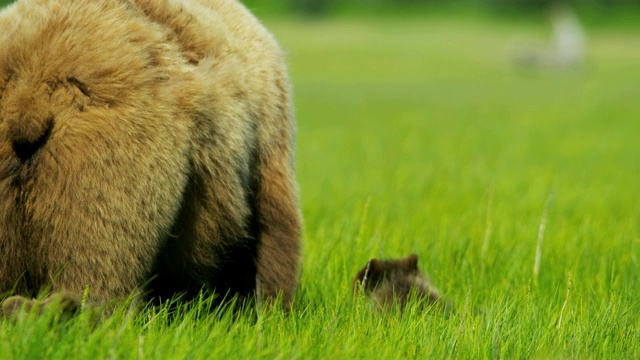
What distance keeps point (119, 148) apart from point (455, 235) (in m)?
2.99

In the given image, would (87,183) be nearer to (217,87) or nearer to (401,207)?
(217,87)

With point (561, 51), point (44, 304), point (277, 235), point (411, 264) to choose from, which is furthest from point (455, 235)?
point (561, 51)

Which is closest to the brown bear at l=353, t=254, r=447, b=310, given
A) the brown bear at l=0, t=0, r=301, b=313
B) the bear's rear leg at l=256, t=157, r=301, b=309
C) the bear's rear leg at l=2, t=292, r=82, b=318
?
the bear's rear leg at l=256, t=157, r=301, b=309

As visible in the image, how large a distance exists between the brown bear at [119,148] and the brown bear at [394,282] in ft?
2.89

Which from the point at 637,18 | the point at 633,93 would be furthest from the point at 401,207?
the point at 637,18

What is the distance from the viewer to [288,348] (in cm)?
295

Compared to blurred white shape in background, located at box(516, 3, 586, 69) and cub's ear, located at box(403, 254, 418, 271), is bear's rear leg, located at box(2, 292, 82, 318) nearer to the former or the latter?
cub's ear, located at box(403, 254, 418, 271)

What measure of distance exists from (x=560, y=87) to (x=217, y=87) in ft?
61.0

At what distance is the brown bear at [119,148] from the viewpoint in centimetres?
285

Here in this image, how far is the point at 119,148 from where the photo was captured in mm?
2895

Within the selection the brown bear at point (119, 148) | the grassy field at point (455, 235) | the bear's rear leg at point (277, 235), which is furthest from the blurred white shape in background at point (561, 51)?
the brown bear at point (119, 148)

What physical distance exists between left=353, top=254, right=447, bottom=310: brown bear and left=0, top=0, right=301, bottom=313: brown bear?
880 millimetres

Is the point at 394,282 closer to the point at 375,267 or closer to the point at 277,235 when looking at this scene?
the point at 375,267

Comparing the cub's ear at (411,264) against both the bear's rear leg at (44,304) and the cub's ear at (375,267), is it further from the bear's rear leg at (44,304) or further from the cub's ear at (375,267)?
the bear's rear leg at (44,304)
